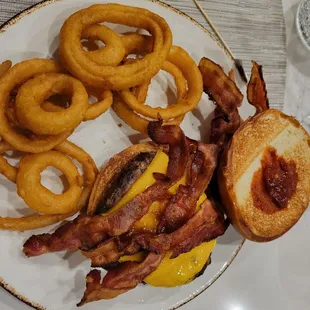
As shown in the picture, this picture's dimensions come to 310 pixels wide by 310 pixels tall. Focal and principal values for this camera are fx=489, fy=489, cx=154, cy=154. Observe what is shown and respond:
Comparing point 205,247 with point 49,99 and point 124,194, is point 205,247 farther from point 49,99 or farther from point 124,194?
point 49,99

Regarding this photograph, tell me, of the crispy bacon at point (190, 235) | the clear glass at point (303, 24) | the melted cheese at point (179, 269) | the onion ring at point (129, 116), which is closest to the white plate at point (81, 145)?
the onion ring at point (129, 116)

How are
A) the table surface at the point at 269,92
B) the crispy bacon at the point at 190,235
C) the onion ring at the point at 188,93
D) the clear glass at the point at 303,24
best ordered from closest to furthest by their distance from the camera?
1. the crispy bacon at the point at 190,235
2. the onion ring at the point at 188,93
3. the table surface at the point at 269,92
4. the clear glass at the point at 303,24

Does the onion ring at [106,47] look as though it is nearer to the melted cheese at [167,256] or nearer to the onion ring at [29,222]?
the melted cheese at [167,256]

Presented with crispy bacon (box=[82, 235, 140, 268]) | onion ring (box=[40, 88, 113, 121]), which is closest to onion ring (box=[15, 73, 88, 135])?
onion ring (box=[40, 88, 113, 121])

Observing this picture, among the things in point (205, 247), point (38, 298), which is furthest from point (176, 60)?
point (38, 298)

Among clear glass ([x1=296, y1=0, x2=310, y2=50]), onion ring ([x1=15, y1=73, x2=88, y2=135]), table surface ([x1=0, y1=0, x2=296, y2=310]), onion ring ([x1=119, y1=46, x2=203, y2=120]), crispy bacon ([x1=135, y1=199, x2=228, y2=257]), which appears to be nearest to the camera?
onion ring ([x1=15, y1=73, x2=88, y2=135])

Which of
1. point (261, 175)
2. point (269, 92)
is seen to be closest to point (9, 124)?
point (261, 175)

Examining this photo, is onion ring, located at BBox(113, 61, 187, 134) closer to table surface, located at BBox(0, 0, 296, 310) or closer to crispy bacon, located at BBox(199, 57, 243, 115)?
crispy bacon, located at BBox(199, 57, 243, 115)
